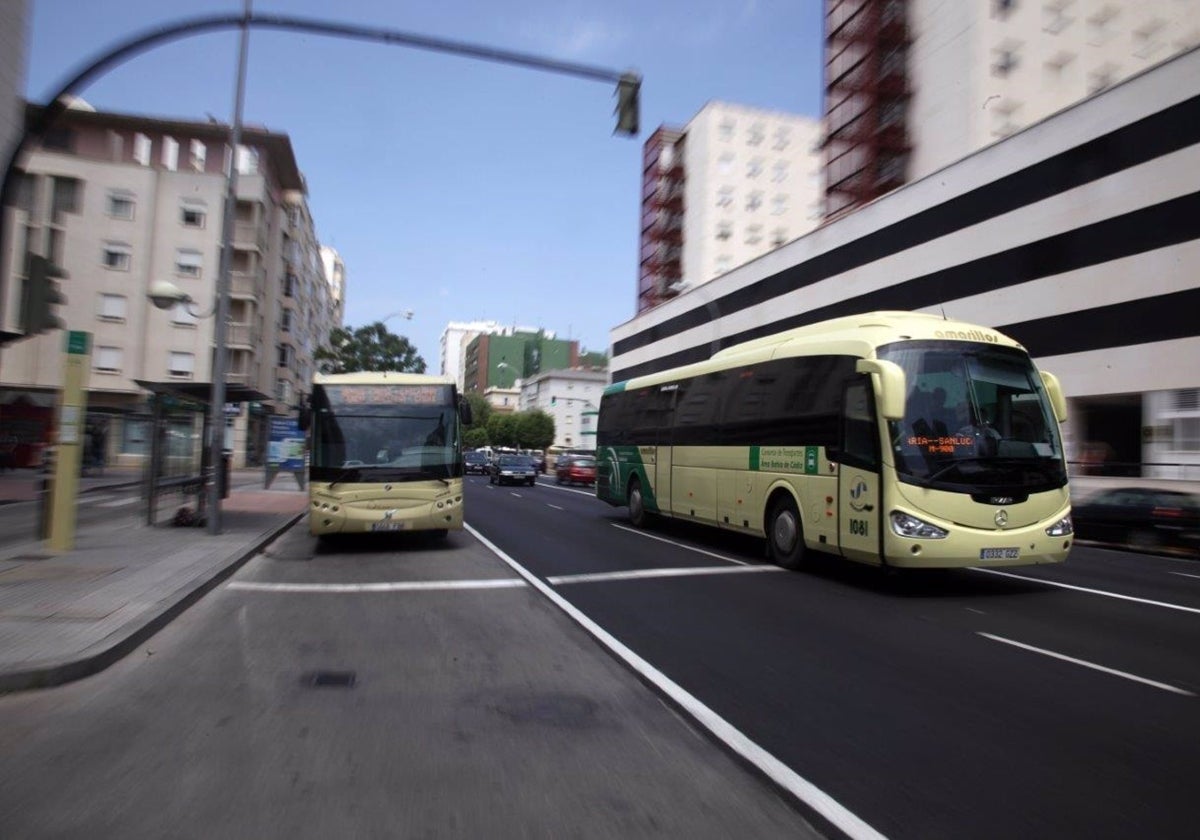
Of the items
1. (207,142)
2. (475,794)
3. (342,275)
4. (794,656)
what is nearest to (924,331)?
(794,656)

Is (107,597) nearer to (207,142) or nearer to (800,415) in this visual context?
(800,415)

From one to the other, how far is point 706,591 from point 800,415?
2981 mm

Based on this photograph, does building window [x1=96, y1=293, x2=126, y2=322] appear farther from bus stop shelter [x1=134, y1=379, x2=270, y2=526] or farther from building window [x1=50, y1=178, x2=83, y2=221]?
bus stop shelter [x1=134, y1=379, x2=270, y2=526]

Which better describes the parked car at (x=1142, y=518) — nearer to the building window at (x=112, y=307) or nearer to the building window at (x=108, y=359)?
the building window at (x=108, y=359)

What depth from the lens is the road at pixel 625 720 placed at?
3346mm

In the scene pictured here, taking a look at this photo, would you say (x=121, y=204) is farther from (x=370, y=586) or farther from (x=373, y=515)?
(x=370, y=586)

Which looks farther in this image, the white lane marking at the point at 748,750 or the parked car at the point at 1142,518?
the parked car at the point at 1142,518

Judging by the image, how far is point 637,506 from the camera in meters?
16.5

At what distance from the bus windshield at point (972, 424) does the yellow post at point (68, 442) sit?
9.79 m

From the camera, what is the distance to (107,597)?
284 inches

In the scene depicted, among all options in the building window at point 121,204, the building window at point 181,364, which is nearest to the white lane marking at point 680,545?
the building window at point 181,364

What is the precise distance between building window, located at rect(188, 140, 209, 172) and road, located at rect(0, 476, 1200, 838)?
44.1 m

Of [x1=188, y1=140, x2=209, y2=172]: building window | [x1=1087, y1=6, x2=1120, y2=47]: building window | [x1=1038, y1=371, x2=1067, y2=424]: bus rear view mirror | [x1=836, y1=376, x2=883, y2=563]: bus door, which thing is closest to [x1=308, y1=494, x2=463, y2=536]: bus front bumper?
[x1=836, y1=376, x2=883, y2=563]: bus door

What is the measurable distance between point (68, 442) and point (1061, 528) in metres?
11.8
